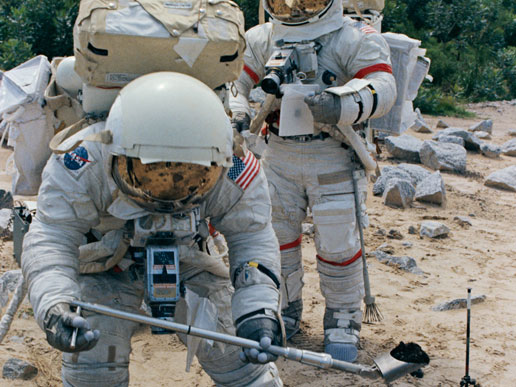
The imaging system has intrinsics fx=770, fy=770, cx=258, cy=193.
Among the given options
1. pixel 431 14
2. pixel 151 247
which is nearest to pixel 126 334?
pixel 151 247

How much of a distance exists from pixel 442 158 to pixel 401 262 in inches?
136

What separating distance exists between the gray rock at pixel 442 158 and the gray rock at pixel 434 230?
235 centimetres

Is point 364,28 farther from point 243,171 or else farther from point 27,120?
point 27,120

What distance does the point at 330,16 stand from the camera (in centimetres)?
438

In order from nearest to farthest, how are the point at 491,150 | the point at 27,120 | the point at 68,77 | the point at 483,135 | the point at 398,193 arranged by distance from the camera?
the point at 68,77 → the point at 27,120 → the point at 398,193 → the point at 491,150 → the point at 483,135

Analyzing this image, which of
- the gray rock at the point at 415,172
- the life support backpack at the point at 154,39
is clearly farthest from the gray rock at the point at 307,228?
the life support backpack at the point at 154,39

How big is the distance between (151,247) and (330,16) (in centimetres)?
211

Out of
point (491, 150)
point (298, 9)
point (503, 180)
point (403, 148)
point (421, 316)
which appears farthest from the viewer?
point (491, 150)

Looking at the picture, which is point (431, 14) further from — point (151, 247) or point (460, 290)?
point (151, 247)

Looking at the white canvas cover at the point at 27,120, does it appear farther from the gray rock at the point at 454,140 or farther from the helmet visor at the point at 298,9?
the gray rock at the point at 454,140

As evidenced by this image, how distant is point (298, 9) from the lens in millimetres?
4379

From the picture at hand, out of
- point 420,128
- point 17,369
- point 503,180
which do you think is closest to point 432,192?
point 503,180

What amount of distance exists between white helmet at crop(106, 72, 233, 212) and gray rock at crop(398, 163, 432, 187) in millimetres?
6025

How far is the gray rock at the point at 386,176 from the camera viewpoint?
8.19m
